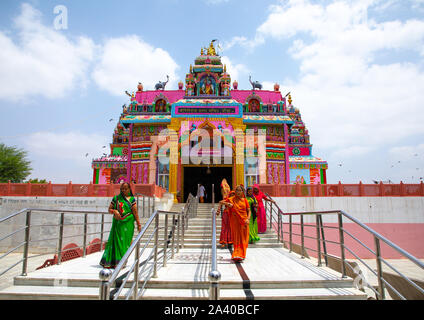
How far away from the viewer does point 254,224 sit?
27.2ft

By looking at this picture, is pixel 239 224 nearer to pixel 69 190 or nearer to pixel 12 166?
pixel 69 190

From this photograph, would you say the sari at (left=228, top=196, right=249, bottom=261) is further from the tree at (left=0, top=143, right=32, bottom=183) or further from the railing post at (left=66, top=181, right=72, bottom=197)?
the tree at (left=0, top=143, right=32, bottom=183)

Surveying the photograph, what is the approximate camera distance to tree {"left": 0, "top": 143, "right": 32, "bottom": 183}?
2498 cm

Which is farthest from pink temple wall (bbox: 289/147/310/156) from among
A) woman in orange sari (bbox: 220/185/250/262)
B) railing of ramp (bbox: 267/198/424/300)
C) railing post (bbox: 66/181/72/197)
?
woman in orange sari (bbox: 220/185/250/262)

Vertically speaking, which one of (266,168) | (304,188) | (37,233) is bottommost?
(37,233)

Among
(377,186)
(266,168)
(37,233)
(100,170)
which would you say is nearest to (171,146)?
(266,168)

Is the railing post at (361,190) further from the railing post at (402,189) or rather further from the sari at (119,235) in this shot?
the sari at (119,235)

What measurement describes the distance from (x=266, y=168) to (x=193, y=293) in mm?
15302

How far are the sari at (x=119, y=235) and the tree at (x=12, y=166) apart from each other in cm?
2512

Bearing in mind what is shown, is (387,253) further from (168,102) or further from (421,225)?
(168,102)

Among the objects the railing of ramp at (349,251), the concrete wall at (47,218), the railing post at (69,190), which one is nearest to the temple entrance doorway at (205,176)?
the concrete wall at (47,218)

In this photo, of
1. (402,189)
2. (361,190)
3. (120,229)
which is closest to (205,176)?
(361,190)

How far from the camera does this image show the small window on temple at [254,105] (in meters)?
20.9

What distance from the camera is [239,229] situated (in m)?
6.36
